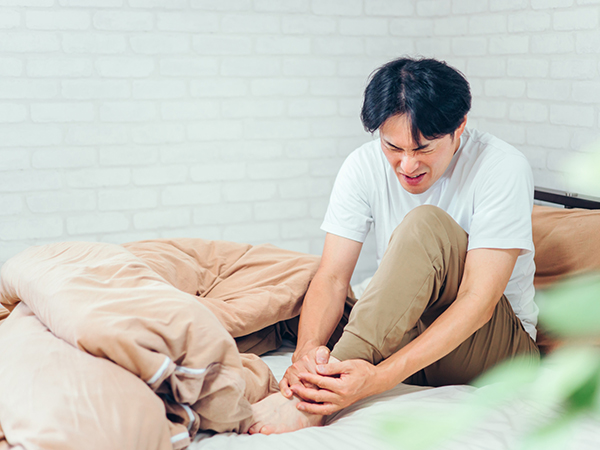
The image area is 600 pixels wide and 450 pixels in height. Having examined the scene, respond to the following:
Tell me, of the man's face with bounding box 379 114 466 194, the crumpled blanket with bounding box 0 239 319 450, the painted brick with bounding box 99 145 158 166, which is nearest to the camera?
the crumpled blanket with bounding box 0 239 319 450

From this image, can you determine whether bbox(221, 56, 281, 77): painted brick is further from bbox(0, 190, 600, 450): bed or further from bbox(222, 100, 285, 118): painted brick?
bbox(0, 190, 600, 450): bed

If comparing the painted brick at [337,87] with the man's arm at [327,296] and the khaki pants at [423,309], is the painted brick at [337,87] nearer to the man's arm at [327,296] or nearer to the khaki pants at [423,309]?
the man's arm at [327,296]

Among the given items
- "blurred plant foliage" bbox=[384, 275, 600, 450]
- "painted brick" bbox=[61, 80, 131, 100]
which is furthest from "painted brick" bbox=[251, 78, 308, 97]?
"blurred plant foliage" bbox=[384, 275, 600, 450]

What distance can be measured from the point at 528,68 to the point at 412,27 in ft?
2.43

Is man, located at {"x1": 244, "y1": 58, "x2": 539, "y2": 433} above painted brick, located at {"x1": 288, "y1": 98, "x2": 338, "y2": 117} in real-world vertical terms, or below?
below

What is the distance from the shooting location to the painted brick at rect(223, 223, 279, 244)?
2721mm

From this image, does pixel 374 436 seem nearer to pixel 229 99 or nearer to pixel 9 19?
pixel 229 99

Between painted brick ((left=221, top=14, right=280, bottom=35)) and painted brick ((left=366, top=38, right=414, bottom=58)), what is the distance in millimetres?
491

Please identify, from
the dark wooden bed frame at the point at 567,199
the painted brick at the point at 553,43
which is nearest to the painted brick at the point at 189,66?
the painted brick at the point at 553,43

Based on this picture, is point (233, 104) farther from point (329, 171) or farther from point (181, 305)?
point (181, 305)

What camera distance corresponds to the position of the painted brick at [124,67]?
2.43 m

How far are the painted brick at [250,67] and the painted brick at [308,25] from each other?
0.55ft

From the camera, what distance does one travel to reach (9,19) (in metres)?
2.29

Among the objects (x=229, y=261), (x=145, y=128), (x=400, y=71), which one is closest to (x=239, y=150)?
(x=145, y=128)
